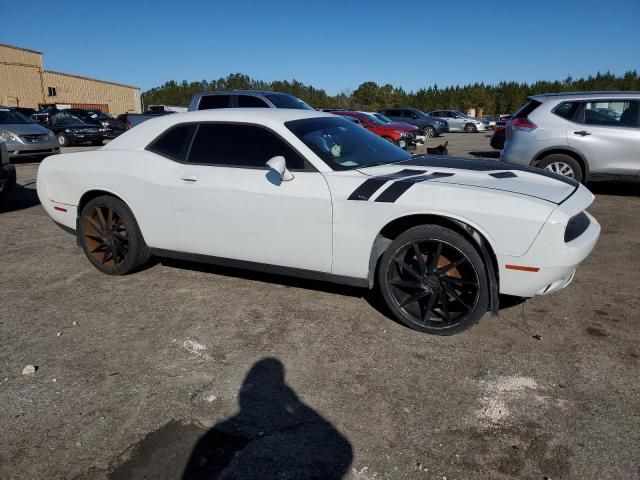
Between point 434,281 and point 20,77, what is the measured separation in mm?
47702

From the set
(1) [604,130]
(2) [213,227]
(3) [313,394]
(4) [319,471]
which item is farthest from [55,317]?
(1) [604,130]

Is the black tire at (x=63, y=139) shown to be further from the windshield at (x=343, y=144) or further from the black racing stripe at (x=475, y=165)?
the black racing stripe at (x=475, y=165)

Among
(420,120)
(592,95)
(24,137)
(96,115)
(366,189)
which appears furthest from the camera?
(420,120)

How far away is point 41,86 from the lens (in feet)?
143

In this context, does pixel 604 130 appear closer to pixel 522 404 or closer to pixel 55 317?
pixel 522 404

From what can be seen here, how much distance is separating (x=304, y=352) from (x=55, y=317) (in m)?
2.01

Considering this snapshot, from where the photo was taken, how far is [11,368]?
3.05m

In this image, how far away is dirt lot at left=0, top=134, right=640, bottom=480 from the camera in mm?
2236

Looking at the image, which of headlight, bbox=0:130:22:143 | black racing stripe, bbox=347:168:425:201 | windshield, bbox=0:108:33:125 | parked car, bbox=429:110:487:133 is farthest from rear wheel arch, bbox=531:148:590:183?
parked car, bbox=429:110:487:133

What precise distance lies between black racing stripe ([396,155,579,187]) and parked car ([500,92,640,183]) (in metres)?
4.10

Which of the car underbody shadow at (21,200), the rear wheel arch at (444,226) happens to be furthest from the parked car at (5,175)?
the rear wheel arch at (444,226)

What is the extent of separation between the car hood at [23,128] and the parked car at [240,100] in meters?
4.67

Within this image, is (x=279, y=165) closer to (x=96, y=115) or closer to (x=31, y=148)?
(x=31, y=148)

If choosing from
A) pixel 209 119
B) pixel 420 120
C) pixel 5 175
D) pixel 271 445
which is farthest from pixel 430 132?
pixel 271 445
